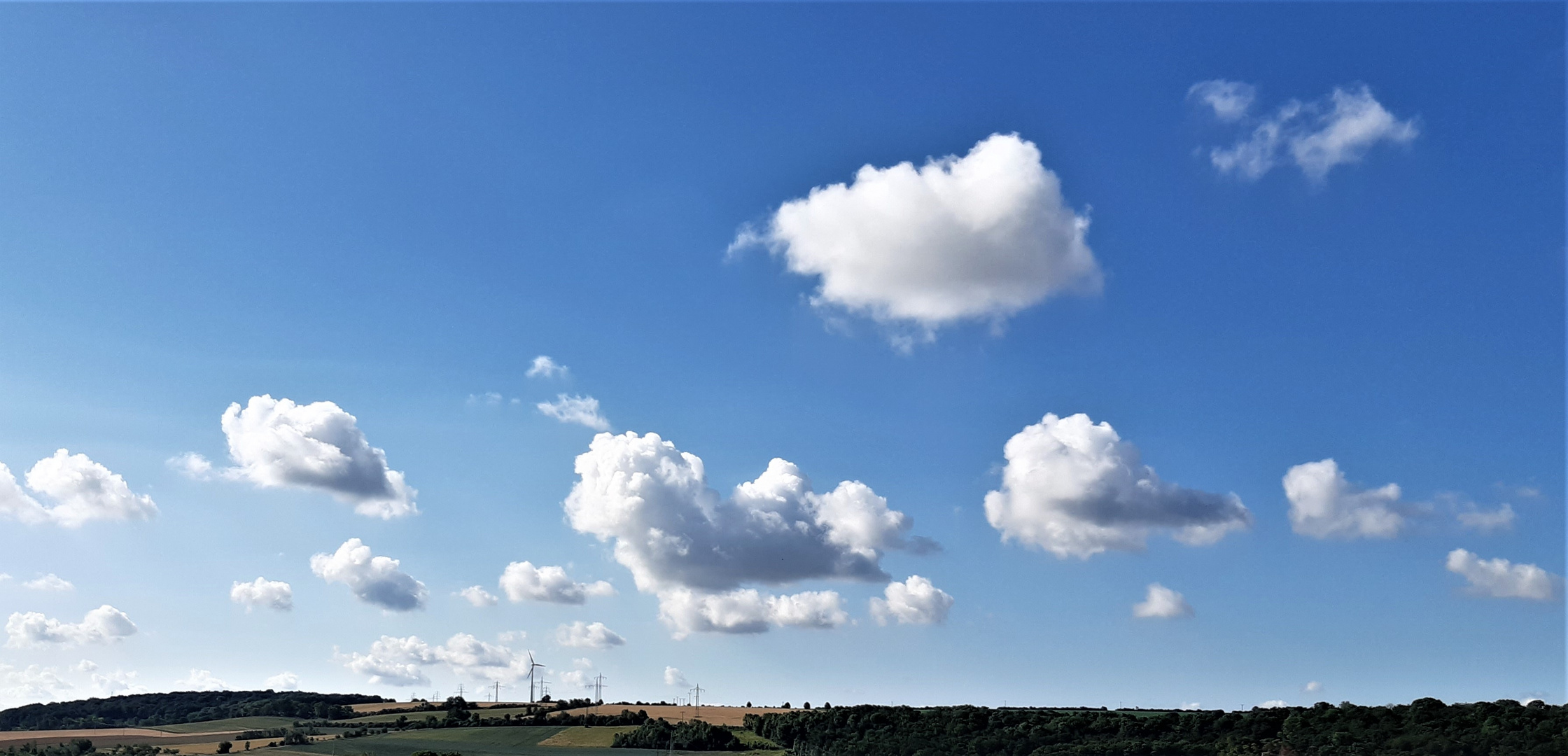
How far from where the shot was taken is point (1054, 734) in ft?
626

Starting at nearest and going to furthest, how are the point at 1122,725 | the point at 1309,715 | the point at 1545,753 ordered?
the point at 1545,753
the point at 1309,715
the point at 1122,725

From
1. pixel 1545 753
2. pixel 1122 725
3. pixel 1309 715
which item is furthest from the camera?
pixel 1122 725

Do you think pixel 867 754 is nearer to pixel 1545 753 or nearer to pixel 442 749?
pixel 442 749

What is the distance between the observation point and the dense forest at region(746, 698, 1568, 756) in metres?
134

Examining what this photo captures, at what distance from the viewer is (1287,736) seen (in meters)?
163

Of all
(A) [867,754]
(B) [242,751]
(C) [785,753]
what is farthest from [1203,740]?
(B) [242,751]

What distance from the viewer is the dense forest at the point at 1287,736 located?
134 m

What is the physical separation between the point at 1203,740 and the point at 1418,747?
44134 millimetres

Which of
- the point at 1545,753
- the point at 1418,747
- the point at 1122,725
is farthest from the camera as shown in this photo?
the point at 1122,725

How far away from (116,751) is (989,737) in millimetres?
148084

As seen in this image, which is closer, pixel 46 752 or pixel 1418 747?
pixel 1418 747

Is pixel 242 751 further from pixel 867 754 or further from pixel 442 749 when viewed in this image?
pixel 867 754

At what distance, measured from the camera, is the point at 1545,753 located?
12275cm

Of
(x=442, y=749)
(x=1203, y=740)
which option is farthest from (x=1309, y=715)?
(x=442, y=749)
